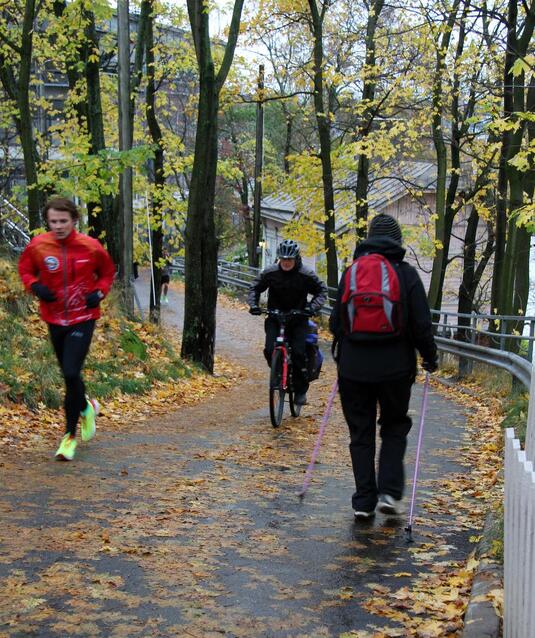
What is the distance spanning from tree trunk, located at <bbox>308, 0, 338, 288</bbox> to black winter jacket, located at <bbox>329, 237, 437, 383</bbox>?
22.0 metres

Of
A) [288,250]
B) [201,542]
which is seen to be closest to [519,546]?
[201,542]

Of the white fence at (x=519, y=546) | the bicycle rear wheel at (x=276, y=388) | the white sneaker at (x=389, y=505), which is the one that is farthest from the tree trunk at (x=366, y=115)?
the white fence at (x=519, y=546)

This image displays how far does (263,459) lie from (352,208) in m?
25.8

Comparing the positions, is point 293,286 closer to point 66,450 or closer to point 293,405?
point 293,405

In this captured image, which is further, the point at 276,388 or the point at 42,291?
the point at 276,388

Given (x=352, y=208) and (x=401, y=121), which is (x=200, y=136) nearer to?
(x=401, y=121)

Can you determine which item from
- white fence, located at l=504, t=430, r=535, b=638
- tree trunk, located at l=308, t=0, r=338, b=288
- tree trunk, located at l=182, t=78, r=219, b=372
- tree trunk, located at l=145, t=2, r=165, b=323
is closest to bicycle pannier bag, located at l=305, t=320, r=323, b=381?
tree trunk, located at l=182, t=78, r=219, b=372

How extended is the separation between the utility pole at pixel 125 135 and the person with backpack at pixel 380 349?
1192cm

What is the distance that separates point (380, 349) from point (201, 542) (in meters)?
1.66

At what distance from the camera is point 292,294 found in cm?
1077

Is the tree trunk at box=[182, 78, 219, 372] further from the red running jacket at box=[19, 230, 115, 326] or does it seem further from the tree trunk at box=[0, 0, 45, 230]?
the red running jacket at box=[19, 230, 115, 326]

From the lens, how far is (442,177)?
1016 inches

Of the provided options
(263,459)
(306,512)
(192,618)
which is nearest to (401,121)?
(263,459)

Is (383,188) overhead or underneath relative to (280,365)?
overhead
